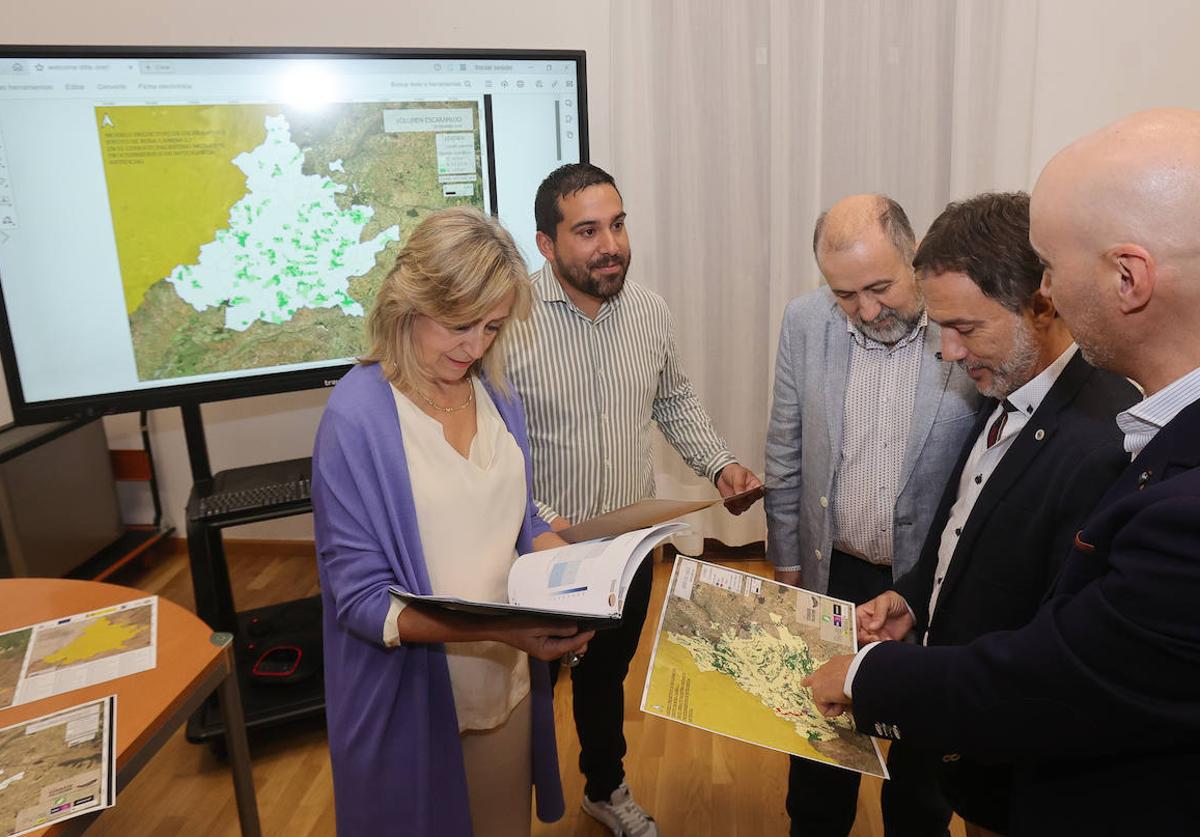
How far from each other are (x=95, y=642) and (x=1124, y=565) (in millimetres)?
1722

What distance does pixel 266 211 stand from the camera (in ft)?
8.29

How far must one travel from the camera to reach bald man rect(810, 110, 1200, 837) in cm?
87

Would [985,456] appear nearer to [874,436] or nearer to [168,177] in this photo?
[874,436]

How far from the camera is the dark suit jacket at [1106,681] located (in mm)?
856

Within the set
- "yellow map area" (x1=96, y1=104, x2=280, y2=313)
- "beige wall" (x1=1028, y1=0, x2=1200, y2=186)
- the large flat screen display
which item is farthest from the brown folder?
"beige wall" (x1=1028, y1=0, x2=1200, y2=186)

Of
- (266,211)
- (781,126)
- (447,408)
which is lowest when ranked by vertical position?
(447,408)

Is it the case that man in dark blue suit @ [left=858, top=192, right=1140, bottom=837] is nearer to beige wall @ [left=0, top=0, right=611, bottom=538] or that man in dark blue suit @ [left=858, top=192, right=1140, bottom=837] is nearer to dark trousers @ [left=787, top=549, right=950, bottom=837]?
dark trousers @ [left=787, top=549, right=950, bottom=837]

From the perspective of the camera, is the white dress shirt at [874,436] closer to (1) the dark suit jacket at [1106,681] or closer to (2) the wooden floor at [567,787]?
(1) the dark suit jacket at [1106,681]

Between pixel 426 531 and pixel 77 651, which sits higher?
pixel 426 531

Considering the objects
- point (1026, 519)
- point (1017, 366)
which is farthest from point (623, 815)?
point (1017, 366)

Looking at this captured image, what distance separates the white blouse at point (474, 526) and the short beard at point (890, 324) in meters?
0.79

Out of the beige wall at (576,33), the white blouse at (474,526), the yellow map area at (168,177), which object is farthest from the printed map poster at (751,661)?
the beige wall at (576,33)

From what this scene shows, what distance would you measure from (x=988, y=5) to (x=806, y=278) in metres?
1.16

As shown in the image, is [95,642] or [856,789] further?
[856,789]
